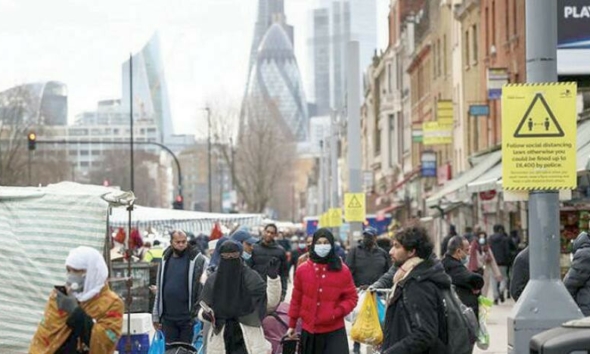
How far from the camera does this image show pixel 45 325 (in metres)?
9.59

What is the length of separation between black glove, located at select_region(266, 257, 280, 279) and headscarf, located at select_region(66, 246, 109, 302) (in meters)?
10.2

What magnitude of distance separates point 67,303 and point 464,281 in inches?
292

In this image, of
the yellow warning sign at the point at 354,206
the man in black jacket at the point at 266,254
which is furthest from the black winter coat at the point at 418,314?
the yellow warning sign at the point at 354,206

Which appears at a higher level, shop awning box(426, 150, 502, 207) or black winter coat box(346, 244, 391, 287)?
shop awning box(426, 150, 502, 207)

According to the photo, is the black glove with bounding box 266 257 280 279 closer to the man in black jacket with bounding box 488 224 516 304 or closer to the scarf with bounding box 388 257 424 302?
the scarf with bounding box 388 257 424 302

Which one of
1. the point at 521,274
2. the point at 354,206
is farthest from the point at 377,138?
the point at 521,274

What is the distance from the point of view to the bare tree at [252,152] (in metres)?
121

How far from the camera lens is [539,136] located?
12977mm

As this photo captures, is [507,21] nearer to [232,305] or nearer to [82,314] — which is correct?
[232,305]

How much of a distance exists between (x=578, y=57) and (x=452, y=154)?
35.8 meters

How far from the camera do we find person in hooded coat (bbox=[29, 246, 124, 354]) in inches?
370

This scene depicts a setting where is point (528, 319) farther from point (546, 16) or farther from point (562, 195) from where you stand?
point (546, 16)

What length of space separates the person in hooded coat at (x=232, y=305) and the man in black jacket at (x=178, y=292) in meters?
1.64

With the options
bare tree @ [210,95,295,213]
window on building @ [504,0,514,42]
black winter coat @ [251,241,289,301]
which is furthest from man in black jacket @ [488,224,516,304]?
bare tree @ [210,95,295,213]
